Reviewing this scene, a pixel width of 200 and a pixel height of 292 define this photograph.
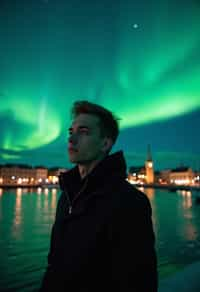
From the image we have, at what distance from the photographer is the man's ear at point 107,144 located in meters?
2.18

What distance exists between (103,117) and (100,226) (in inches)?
37.9

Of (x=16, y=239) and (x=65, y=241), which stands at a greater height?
(x=65, y=241)

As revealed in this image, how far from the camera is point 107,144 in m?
2.20

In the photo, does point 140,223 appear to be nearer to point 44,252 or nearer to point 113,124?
point 113,124

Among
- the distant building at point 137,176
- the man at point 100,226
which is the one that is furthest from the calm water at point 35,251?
the distant building at point 137,176

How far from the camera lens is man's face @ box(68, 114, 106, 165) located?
2115mm

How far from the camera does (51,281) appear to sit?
1938mm

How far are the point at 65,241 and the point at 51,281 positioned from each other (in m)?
0.35

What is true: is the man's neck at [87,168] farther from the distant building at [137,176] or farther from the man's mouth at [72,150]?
the distant building at [137,176]

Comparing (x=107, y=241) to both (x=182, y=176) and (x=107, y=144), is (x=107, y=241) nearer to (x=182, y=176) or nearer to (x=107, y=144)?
(x=107, y=144)

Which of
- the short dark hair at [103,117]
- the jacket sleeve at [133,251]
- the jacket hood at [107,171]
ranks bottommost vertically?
the jacket sleeve at [133,251]

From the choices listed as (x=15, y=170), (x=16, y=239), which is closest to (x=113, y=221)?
(x=16, y=239)

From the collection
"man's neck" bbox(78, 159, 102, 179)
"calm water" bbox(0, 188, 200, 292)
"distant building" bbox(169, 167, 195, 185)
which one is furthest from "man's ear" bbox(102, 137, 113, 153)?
"distant building" bbox(169, 167, 195, 185)

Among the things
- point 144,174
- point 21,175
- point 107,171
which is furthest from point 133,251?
point 144,174
